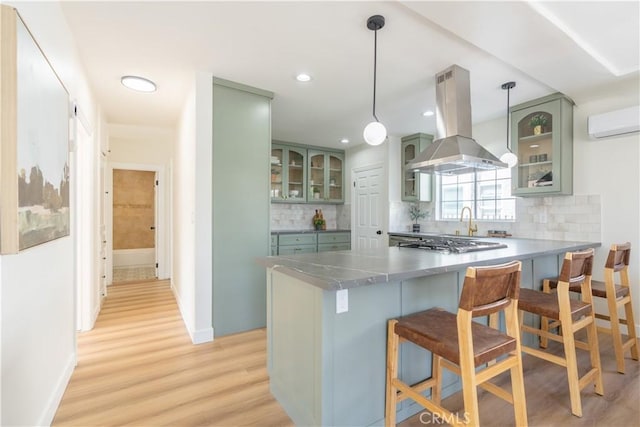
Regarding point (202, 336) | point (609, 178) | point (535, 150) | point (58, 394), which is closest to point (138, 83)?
point (202, 336)

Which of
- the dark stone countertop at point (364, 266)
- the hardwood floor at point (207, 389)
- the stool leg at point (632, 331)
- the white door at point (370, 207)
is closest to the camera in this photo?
the dark stone countertop at point (364, 266)

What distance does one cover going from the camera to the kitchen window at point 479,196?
13.1ft

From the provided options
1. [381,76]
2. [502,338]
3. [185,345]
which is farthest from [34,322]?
[381,76]

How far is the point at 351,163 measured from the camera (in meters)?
5.77

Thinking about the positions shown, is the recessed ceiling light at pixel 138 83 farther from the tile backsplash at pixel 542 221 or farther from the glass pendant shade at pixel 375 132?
the tile backsplash at pixel 542 221

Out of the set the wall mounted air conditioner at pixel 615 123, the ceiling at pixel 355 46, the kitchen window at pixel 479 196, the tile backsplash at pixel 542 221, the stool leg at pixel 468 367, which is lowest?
the stool leg at pixel 468 367

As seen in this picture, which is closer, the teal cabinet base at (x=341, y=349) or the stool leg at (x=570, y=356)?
the teal cabinet base at (x=341, y=349)

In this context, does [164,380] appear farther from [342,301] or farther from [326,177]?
[326,177]

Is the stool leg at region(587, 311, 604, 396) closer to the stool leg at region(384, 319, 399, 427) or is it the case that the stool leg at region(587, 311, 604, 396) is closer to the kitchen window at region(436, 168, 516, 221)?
the stool leg at region(384, 319, 399, 427)

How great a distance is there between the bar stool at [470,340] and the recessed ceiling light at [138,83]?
314 centimetres

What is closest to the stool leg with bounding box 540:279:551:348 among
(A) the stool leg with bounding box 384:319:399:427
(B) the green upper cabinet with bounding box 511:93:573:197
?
(B) the green upper cabinet with bounding box 511:93:573:197

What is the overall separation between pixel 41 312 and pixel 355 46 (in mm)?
2628

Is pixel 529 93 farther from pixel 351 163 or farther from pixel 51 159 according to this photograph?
pixel 51 159

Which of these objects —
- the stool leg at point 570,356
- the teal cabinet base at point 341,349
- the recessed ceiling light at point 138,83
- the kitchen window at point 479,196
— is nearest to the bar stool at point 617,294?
the stool leg at point 570,356
